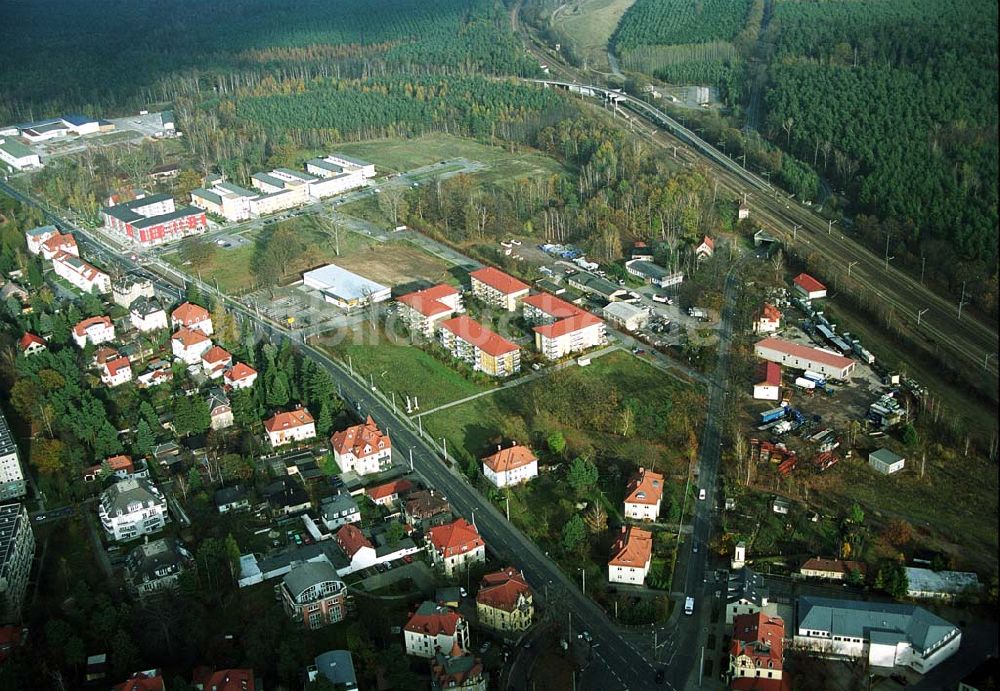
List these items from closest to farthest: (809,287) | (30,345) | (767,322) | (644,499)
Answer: (644,499) < (30,345) < (767,322) < (809,287)

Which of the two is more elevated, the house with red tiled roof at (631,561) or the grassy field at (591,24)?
the grassy field at (591,24)

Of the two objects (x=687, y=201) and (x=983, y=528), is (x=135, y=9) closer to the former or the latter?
(x=687, y=201)

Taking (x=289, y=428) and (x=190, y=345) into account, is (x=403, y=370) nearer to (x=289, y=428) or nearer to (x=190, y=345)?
(x=289, y=428)

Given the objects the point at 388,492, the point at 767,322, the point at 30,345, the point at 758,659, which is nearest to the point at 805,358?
the point at 767,322

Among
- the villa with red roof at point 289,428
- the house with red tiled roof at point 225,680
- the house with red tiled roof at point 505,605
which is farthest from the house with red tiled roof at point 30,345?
the house with red tiled roof at point 505,605

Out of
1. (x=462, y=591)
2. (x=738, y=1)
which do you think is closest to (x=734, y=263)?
(x=462, y=591)

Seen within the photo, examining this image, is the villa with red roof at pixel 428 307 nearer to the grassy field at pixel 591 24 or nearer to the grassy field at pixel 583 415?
the grassy field at pixel 583 415
